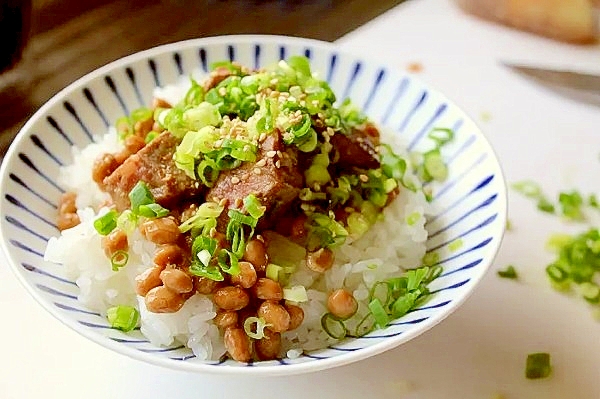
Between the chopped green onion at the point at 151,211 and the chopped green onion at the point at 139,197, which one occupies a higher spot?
the chopped green onion at the point at 139,197

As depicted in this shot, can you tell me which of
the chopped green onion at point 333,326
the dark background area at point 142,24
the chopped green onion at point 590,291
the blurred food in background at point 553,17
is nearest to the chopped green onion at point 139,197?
the chopped green onion at point 333,326

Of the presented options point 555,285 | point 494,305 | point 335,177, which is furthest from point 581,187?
point 335,177

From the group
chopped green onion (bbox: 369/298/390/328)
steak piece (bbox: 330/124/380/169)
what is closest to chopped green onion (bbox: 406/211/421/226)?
steak piece (bbox: 330/124/380/169)

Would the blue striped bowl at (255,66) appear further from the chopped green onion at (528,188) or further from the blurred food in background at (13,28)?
the blurred food in background at (13,28)

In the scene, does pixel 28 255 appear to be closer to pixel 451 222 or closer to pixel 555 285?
pixel 451 222

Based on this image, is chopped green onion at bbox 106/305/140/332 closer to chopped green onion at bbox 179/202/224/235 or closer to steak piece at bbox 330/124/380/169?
chopped green onion at bbox 179/202/224/235
